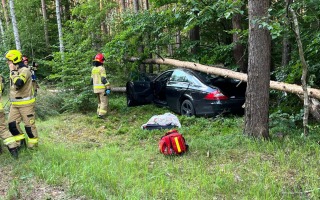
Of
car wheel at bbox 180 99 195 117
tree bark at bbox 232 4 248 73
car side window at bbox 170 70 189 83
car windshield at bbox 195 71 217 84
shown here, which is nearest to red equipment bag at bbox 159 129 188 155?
car wheel at bbox 180 99 195 117

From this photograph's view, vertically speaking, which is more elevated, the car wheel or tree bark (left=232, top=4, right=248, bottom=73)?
tree bark (left=232, top=4, right=248, bottom=73)

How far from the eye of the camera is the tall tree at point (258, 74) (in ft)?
18.8

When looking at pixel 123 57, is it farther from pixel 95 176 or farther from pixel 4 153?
pixel 95 176

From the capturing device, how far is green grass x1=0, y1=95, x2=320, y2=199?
404cm

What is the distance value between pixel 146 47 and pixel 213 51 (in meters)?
2.57

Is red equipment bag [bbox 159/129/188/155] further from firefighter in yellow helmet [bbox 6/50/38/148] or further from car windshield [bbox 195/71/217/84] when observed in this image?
car windshield [bbox 195/71/217/84]

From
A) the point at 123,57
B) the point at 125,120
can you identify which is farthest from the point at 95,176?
the point at 123,57

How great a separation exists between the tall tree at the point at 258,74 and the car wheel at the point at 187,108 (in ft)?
9.00

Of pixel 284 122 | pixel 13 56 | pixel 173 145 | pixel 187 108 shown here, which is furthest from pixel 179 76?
pixel 13 56

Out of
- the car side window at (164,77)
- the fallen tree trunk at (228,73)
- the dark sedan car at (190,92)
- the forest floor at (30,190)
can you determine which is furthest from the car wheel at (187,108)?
the forest floor at (30,190)

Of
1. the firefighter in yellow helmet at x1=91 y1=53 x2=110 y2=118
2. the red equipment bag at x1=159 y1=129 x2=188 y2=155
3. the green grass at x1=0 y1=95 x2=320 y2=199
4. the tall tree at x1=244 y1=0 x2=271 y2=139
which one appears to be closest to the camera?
the green grass at x1=0 y1=95 x2=320 y2=199

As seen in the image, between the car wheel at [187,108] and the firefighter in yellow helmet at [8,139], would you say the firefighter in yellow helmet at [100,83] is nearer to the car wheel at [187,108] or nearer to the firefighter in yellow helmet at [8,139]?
the car wheel at [187,108]

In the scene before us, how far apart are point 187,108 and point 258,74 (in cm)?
336

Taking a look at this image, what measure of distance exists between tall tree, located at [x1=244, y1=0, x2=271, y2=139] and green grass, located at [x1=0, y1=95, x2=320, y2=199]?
1.14ft
